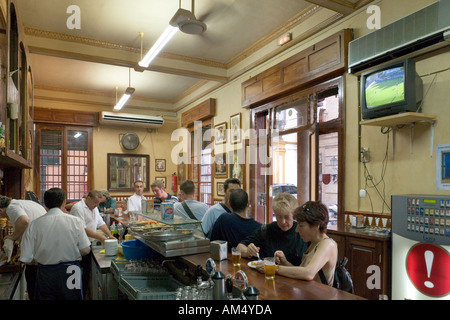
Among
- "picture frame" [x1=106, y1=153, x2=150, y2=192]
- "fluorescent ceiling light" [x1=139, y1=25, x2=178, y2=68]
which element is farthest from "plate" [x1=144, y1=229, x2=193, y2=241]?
"picture frame" [x1=106, y1=153, x2=150, y2=192]

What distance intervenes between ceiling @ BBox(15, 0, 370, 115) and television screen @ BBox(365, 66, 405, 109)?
1165 millimetres

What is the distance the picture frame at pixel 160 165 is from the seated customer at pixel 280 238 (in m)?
7.46

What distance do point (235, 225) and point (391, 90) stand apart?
6.73ft

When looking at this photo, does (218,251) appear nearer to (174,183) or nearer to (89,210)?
(89,210)

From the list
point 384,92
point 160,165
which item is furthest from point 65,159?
point 384,92

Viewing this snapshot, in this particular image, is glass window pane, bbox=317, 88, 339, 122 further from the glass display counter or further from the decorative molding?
the glass display counter

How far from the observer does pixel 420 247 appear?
2.90 m

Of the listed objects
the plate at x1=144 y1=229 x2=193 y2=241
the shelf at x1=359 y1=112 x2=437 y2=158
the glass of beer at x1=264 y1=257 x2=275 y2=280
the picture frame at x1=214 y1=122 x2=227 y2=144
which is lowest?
the glass of beer at x1=264 y1=257 x2=275 y2=280

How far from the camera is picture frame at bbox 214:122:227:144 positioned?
7000mm

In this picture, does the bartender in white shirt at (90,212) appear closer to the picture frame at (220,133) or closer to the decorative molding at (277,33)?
the picture frame at (220,133)

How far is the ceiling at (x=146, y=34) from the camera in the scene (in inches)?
175

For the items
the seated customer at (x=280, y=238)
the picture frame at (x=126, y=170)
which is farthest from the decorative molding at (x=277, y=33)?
the picture frame at (x=126, y=170)

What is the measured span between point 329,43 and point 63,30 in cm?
410

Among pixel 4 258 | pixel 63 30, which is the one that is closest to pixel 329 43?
pixel 63 30
